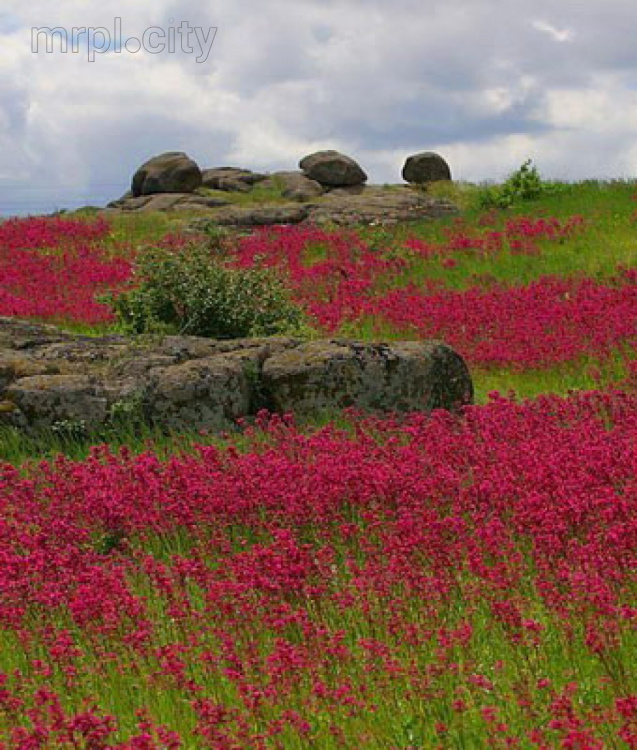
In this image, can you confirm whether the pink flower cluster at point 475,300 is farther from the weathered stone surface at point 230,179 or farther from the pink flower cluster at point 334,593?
the weathered stone surface at point 230,179

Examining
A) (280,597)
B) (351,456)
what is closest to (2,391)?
(351,456)

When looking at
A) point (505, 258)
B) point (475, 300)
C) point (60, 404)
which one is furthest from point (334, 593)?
point (505, 258)

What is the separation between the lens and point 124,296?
18.8m

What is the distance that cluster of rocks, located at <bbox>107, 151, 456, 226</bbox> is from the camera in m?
38.4

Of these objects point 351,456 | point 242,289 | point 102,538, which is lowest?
point 102,538

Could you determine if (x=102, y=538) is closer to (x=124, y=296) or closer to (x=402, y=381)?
(x=402, y=381)

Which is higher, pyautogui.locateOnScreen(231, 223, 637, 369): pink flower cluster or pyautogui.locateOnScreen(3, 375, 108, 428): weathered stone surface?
pyautogui.locateOnScreen(231, 223, 637, 369): pink flower cluster

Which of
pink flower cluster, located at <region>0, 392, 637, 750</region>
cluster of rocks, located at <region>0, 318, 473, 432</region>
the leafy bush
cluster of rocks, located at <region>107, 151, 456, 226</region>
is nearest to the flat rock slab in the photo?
cluster of rocks, located at <region>107, 151, 456, 226</region>

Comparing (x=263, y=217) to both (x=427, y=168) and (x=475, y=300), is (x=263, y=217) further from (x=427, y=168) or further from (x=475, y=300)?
(x=475, y=300)

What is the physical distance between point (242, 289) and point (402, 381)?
5.39 meters

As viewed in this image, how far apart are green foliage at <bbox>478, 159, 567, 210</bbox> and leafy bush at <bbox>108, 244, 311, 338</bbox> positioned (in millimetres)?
20656

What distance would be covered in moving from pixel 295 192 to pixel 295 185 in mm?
1889

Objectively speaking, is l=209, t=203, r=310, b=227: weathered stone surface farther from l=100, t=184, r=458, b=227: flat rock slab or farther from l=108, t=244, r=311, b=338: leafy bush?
l=108, t=244, r=311, b=338: leafy bush

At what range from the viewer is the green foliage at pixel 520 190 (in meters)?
37.7
